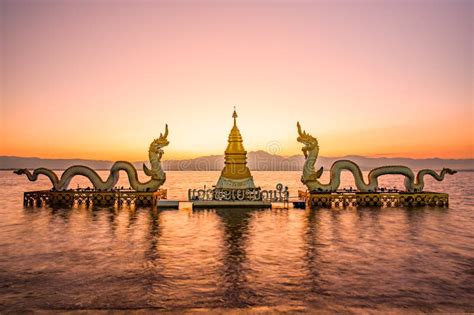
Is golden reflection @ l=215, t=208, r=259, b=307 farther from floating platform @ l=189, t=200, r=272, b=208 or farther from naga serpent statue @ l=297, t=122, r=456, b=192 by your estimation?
naga serpent statue @ l=297, t=122, r=456, b=192

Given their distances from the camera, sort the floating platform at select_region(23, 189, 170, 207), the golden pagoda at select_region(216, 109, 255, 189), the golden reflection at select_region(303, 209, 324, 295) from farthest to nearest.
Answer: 1. the floating platform at select_region(23, 189, 170, 207)
2. the golden pagoda at select_region(216, 109, 255, 189)
3. the golden reflection at select_region(303, 209, 324, 295)

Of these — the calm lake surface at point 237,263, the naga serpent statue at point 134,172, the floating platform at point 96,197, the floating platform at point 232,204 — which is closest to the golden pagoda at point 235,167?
the floating platform at point 232,204

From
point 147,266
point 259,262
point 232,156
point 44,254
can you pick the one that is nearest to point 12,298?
point 147,266

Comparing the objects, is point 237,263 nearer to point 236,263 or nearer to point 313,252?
point 236,263

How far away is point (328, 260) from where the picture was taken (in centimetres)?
1340

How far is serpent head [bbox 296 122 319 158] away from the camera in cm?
3086

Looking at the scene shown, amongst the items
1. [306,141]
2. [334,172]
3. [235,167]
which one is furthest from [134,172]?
[334,172]

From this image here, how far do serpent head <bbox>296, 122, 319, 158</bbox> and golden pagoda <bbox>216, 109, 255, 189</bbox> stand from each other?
4.95 metres

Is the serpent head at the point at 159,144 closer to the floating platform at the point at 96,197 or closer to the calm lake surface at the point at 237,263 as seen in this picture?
the floating platform at the point at 96,197

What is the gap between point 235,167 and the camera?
30.7 metres

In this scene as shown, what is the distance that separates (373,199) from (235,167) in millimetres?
12054

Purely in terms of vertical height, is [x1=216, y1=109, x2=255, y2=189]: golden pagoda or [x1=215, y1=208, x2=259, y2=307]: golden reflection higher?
[x1=216, y1=109, x2=255, y2=189]: golden pagoda

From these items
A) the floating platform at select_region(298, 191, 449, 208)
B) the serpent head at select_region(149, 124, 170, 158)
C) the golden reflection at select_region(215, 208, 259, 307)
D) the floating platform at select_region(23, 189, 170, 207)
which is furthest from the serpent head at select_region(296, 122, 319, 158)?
the floating platform at select_region(23, 189, 170, 207)

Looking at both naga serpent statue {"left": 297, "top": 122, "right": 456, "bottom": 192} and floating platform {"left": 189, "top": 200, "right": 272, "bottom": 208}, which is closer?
floating platform {"left": 189, "top": 200, "right": 272, "bottom": 208}
